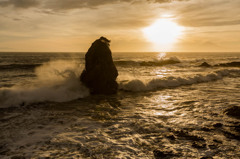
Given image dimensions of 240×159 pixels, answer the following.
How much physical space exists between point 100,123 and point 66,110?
93.9 inches

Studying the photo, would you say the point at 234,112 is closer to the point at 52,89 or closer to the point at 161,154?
the point at 161,154

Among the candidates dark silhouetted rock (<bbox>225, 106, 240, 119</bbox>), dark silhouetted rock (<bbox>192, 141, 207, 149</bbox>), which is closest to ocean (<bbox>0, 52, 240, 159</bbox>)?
dark silhouetted rock (<bbox>192, 141, 207, 149</bbox>)

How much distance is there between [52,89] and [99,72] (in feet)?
10.5

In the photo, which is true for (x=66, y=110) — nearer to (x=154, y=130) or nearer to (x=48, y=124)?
(x=48, y=124)

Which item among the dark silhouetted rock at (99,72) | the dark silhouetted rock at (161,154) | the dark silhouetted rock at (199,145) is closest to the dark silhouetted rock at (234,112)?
the dark silhouetted rock at (199,145)

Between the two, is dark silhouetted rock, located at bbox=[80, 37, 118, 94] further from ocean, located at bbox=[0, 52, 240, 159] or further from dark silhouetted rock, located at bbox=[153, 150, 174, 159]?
dark silhouetted rock, located at bbox=[153, 150, 174, 159]

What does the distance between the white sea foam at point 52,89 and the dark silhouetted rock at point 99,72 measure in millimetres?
633

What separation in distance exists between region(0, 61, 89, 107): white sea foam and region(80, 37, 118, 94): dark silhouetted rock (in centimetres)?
63

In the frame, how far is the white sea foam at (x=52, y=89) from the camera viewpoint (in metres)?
9.12

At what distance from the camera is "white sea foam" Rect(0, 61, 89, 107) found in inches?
359

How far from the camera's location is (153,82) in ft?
47.3

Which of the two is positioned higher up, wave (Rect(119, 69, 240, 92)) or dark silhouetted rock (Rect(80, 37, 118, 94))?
dark silhouetted rock (Rect(80, 37, 118, 94))

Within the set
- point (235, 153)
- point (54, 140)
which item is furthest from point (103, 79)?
point (235, 153)

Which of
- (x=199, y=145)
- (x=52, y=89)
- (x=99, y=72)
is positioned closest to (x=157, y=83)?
(x=99, y=72)
